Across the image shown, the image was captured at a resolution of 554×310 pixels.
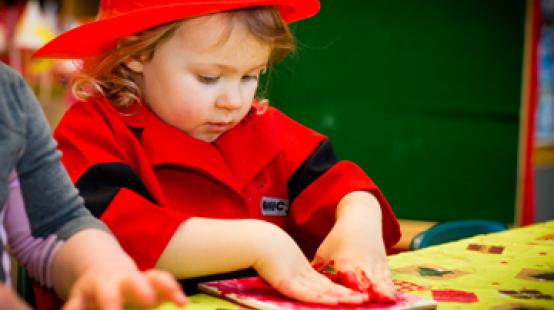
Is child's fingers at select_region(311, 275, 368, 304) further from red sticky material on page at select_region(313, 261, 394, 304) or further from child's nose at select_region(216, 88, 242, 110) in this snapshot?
child's nose at select_region(216, 88, 242, 110)

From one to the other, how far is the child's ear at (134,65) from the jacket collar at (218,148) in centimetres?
5

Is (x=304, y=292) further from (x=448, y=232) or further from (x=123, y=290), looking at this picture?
(x=448, y=232)

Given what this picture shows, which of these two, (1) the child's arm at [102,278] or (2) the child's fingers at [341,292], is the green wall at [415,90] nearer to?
(2) the child's fingers at [341,292]

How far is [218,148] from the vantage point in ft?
3.35

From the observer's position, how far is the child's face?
90 cm

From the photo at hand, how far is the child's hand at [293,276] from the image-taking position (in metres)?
0.73

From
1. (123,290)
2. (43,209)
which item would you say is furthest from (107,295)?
(43,209)

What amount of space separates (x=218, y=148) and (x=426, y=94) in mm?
1081

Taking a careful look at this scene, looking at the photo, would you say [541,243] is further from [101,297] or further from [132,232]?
[101,297]

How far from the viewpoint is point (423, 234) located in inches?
49.7

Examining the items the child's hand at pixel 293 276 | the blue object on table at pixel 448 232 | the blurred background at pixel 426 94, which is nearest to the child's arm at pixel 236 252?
the child's hand at pixel 293 276

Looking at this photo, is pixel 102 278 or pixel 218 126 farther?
pixel 218 126

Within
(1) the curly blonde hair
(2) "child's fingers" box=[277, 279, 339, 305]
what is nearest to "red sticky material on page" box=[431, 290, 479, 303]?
(2) "child's fingers" box=[277, 279, 339, 305]

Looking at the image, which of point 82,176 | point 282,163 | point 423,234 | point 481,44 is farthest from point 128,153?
point 481,44
